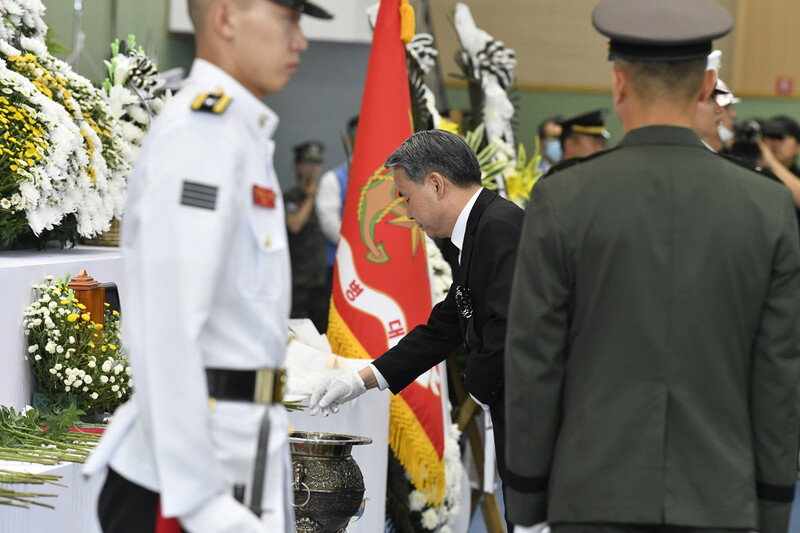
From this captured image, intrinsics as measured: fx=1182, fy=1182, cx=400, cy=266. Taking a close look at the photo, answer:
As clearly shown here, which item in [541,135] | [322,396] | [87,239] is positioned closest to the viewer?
[322,396]

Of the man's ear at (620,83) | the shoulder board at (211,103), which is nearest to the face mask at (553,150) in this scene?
the man's ear at (620,83)

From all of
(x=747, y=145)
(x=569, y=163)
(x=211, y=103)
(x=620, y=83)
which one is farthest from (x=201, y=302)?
(x=747, y=145)

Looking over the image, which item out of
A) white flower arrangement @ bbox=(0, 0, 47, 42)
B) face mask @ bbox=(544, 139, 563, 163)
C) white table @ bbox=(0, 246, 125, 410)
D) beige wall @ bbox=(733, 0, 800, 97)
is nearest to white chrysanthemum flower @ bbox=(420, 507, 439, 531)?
white table @ bbox=(0, 246, 125, 410)

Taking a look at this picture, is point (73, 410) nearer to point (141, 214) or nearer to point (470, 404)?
point (141, 214)

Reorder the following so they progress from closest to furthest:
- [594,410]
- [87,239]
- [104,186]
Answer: [594,410]
[104,186]
[87,239]

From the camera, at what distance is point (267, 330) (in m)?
1.71

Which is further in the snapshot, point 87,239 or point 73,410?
point 87,239

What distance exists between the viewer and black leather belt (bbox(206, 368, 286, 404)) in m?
1.68

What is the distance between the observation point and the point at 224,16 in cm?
176

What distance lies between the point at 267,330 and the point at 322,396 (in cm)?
161

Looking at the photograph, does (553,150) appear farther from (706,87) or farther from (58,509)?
(706,87)

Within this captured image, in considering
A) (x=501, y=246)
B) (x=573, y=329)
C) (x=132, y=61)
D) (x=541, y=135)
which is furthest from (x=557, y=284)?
(x=541, y=135)

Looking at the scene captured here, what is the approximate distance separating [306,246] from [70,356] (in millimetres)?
4718

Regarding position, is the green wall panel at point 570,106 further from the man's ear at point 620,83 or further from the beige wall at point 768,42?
the man's ear at point 620,83
